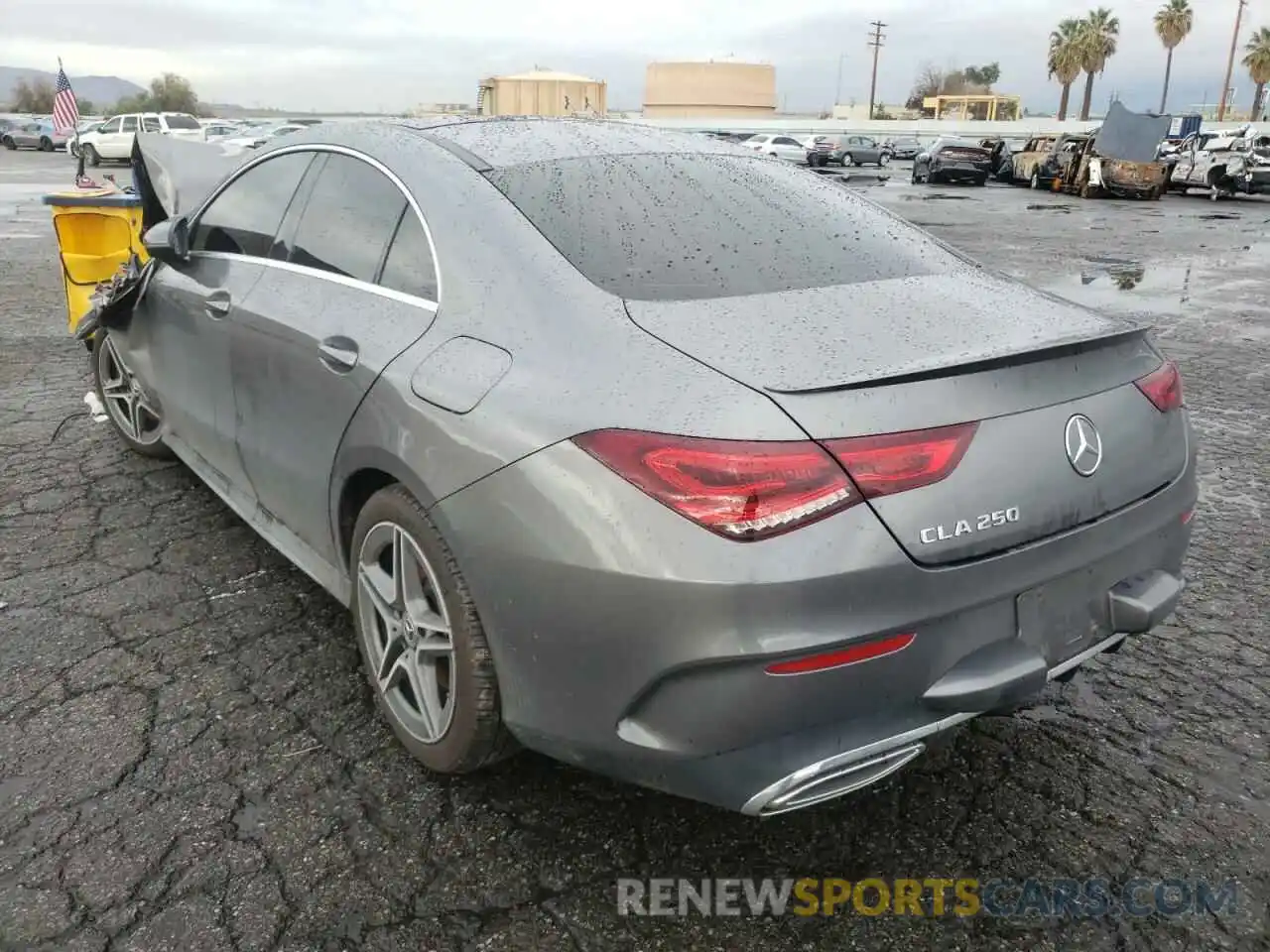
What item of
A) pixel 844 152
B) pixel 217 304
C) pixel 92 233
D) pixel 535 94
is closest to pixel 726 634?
pixel 217 304

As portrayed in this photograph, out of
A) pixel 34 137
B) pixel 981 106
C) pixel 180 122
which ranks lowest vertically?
pixel 34 137

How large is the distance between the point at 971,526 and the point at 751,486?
0.45m

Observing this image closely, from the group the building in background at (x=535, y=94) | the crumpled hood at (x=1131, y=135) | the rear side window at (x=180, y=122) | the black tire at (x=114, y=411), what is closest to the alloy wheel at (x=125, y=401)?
the black tire at (x=114, y=411)

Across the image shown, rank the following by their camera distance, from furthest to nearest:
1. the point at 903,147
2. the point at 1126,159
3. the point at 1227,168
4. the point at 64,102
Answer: the point at 903,147 < the point at 1227,168 < the point at 1126,159 < the point at 64,102

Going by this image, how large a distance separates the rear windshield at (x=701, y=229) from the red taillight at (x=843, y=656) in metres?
0.89

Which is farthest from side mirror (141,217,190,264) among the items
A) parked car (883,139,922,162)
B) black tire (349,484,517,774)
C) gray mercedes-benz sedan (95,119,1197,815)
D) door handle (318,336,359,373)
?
parked car (883,139,922,162)

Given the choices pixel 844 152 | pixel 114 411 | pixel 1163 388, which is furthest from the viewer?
pixel 844 152

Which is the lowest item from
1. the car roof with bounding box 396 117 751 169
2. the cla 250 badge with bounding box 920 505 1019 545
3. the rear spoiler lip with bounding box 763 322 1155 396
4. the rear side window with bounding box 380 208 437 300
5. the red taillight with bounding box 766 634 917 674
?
the red taillight with bounding box 766 634 917 674

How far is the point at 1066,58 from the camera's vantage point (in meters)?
79.5

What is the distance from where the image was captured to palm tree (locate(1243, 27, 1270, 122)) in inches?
2968

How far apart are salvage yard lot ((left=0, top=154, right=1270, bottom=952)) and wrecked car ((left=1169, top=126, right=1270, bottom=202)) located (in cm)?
2738

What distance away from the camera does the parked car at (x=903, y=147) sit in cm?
5428

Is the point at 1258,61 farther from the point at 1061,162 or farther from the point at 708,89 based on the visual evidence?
the point at 1061,162

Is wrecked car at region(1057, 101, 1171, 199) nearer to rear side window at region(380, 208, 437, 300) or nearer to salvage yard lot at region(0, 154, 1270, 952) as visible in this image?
salvage yard lot at region(0, 154, 1270, 952)
